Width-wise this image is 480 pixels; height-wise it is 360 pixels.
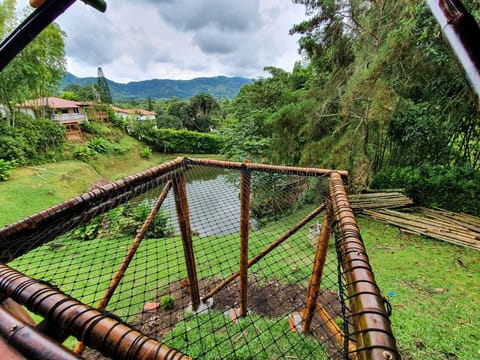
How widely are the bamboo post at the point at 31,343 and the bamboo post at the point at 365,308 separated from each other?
0.45 meters

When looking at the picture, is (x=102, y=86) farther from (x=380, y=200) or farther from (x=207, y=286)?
(x=380, y=200)

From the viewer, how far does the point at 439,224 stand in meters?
3.41

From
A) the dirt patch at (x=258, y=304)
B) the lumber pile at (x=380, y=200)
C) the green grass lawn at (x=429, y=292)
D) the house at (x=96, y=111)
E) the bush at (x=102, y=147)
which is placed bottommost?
the dirt patch at (x=258, y=304)

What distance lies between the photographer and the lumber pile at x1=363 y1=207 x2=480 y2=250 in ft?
10.1

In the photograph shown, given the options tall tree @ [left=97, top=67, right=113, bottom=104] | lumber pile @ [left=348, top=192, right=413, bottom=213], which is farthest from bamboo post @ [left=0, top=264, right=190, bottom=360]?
tall tree @ [left=97, top=67, right=113, bottom=104]

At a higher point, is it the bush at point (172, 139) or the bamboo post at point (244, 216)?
the bush at point (172, 139)

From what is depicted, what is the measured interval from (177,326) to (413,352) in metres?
1.98

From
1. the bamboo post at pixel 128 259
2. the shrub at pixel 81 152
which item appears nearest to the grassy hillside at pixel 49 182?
the shrub at pixel 81 152

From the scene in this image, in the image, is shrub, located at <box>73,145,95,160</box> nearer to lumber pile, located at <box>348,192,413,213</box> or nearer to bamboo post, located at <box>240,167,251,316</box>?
bamboo post, located at <box>240,167,251,316</box>

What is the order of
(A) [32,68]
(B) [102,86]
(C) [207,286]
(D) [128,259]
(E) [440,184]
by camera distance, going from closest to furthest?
(D) [128,259], (C) [207,286], (E) [440,184], (A) [32,68], (B) [102,86]

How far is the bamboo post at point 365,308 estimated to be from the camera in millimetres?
333

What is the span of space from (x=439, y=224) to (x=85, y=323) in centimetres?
476

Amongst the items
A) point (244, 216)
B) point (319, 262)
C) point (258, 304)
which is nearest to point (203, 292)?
point (258, 304)

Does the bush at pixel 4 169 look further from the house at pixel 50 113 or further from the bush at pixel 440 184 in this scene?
the bush at pixel 440 184
